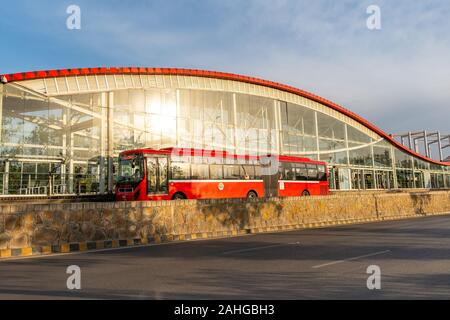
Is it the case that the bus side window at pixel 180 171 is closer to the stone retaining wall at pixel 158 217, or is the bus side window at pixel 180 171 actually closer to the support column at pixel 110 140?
the stone retaining wall at pixel 158 217

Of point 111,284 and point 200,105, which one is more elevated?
point 200,105

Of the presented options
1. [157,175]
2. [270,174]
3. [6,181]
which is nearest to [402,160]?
[270,174]

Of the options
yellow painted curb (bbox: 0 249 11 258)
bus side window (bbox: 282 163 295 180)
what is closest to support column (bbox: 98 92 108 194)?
bus side window (bbox: 282 163 295 180)

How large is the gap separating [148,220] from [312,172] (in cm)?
1780

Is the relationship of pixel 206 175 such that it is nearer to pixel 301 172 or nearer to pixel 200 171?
pixel 200 171

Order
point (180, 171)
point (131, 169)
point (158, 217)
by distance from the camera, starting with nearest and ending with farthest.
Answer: point (158, 217) < point (131, 169) < point (180, 171)

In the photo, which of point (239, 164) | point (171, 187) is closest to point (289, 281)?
point (171, 187)

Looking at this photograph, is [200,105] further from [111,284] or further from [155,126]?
[111,284]

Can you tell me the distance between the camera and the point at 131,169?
1941cm

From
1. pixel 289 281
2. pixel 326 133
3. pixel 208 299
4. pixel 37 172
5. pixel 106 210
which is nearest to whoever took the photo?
pixel 208 299

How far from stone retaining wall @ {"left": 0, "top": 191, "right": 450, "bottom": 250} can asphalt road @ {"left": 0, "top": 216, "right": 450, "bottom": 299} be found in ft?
4.67

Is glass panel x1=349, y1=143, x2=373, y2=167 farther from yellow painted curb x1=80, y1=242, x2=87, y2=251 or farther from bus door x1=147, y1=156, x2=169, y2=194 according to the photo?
yellow painted curb x1=80, y1=242, x2=87, y2=251
